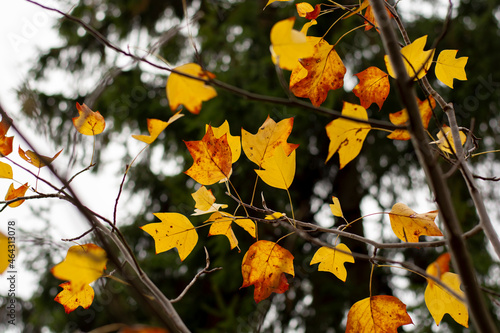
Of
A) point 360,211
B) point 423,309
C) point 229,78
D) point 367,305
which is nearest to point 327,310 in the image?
point 423,309

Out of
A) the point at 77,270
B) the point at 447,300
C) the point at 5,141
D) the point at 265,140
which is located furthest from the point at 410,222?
the point at 5,141

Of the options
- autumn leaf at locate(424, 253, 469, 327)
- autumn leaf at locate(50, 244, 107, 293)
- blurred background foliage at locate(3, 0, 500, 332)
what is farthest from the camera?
blurred background foliage at locate(3, 0, 500, 332)

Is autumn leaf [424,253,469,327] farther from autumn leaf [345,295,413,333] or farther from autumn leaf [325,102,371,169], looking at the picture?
autumn leaf [325,102,371,169]

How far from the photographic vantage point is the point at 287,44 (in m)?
0.29

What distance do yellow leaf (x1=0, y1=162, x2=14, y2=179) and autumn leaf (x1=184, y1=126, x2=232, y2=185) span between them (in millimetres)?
A: 209

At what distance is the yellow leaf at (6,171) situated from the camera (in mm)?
431

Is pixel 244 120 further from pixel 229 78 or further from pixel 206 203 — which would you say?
pixel 206 203

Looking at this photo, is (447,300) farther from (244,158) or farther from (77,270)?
(244,158)

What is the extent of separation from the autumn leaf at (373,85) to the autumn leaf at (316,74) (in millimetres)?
35

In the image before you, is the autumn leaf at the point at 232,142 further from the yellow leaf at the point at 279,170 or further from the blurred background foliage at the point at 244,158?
the blurred background foliage at the point at 244,158

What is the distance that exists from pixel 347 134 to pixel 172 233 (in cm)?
24

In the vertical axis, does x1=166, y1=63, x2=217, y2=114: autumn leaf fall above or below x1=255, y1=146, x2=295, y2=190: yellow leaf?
above

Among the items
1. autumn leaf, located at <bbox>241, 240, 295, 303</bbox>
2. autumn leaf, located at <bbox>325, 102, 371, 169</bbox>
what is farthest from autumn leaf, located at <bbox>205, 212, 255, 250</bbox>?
autumn leaf, located at <bbox>325, 102, 371, 169</bbox>

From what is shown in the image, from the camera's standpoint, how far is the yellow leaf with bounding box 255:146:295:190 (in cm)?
42
